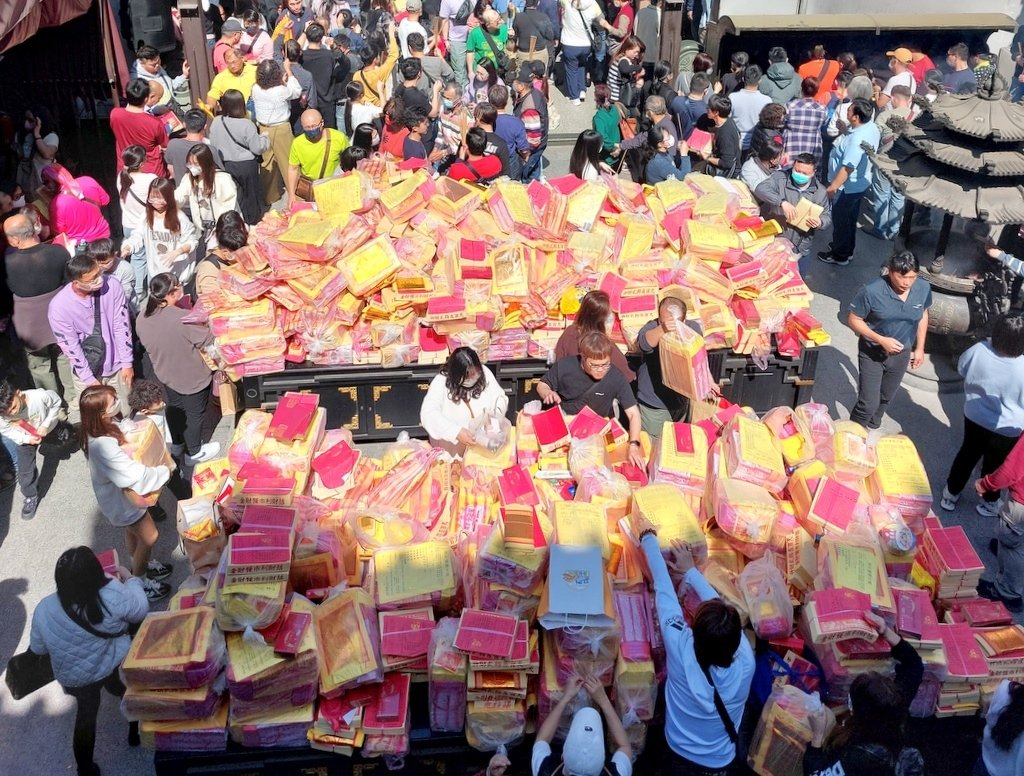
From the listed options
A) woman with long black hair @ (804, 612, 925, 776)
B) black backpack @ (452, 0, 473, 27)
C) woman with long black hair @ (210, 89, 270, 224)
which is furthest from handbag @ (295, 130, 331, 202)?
woman with long black hair @ (804, 612, 925, 776)

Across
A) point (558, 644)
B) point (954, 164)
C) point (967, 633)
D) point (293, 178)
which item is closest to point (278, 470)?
point (558, 644)

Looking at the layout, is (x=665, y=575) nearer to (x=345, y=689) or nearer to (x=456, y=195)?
(x=345, y=689)

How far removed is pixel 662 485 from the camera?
510 cm

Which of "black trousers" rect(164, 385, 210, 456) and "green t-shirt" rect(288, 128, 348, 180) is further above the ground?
"green t-shirt" rect(288, 128, 348, 180)

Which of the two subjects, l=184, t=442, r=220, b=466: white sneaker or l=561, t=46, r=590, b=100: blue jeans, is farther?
l=561, t=46, r=590, b=100: blue jeans

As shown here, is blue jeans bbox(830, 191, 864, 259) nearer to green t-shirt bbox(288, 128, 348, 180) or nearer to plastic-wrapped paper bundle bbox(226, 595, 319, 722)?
green t-shirt bbox(288, 128, 348, 180)

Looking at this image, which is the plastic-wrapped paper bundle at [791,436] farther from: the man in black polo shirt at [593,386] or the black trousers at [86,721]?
the black trousers at [86,721]

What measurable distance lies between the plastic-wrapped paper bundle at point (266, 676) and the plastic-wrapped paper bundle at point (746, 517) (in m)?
2.24

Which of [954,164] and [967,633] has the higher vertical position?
[954,164]

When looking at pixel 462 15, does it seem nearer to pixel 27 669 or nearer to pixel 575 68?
pixel 575 68

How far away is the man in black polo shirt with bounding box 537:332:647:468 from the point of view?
227 inches

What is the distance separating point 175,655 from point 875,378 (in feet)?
17.0

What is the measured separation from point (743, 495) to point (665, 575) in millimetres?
927

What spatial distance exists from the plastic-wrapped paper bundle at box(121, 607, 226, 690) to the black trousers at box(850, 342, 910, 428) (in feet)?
16.2
